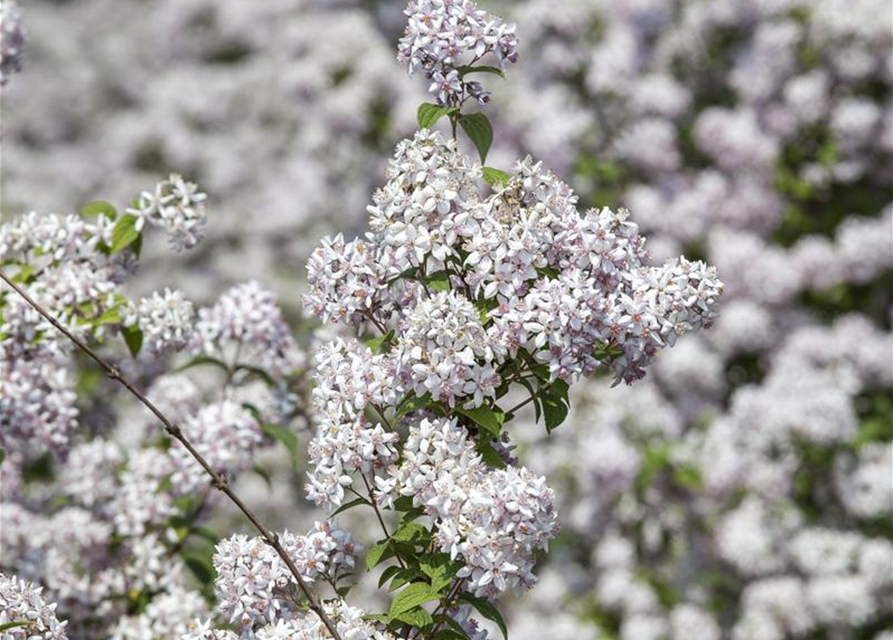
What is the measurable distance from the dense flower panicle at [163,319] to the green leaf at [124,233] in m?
0.20

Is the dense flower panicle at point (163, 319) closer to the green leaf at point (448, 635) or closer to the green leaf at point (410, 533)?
the green leaf at point (410, 533)

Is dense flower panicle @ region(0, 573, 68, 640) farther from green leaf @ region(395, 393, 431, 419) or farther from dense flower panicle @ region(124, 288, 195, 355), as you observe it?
dense flower panicle @ region(124, 288, 195, 355)

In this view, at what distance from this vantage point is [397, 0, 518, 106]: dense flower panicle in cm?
366

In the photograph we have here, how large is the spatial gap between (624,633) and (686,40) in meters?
4.43

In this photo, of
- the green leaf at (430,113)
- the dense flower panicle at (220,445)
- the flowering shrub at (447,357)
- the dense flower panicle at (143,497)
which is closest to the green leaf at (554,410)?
the flowering shrub at (447,357)

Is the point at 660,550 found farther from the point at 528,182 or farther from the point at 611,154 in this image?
the point at 528,182

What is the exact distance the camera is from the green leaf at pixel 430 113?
3656mm

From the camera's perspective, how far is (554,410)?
3.54 m

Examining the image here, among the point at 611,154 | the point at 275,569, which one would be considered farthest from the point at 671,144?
the point at 275,569

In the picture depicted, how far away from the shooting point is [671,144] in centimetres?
1053

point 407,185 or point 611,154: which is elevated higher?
point 611,154

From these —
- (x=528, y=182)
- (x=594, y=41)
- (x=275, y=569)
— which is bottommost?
(x=275, y=569)

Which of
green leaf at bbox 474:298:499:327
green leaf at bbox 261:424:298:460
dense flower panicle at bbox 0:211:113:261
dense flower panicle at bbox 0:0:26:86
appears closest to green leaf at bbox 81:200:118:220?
dense flower panicle at bbox 0:211:113:261

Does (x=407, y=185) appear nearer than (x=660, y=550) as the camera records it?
Yes
